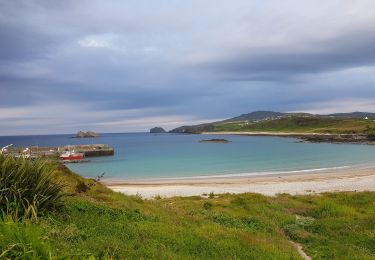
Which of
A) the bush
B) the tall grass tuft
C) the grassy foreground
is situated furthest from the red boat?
the bush

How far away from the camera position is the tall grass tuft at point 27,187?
942 centimetres

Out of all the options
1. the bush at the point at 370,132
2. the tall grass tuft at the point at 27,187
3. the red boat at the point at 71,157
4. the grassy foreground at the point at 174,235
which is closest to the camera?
the grassy foreground at the point at 174,235

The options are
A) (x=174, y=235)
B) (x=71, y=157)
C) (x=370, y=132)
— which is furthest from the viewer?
(x=370, y=132)

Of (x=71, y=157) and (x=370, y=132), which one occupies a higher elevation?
(x=370, y=132)

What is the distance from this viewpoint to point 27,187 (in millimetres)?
10164

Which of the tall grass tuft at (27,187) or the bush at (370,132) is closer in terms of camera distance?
the tall grass tuft at (27,187)

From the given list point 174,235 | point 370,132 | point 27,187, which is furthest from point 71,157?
point 370,132

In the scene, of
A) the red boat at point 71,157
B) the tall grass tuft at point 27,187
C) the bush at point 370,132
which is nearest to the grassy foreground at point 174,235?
the tall grass tuft at point 27,187

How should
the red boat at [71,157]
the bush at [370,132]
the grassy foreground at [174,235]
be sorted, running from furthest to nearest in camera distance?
1. the bush at [370,132]
2. the red boat at [71,157]
3. the grassy foreground at [174,235]

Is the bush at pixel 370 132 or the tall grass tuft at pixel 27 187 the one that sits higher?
the tall grass tuft at pixel 27 187

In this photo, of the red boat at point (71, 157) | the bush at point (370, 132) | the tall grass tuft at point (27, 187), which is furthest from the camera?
the bush at point (370, 132)

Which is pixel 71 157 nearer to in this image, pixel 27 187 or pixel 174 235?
pixel 27 187

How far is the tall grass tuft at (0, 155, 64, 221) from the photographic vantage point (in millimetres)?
9423

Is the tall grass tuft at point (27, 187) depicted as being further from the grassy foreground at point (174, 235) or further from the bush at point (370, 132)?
the bush at point (370, 132)
